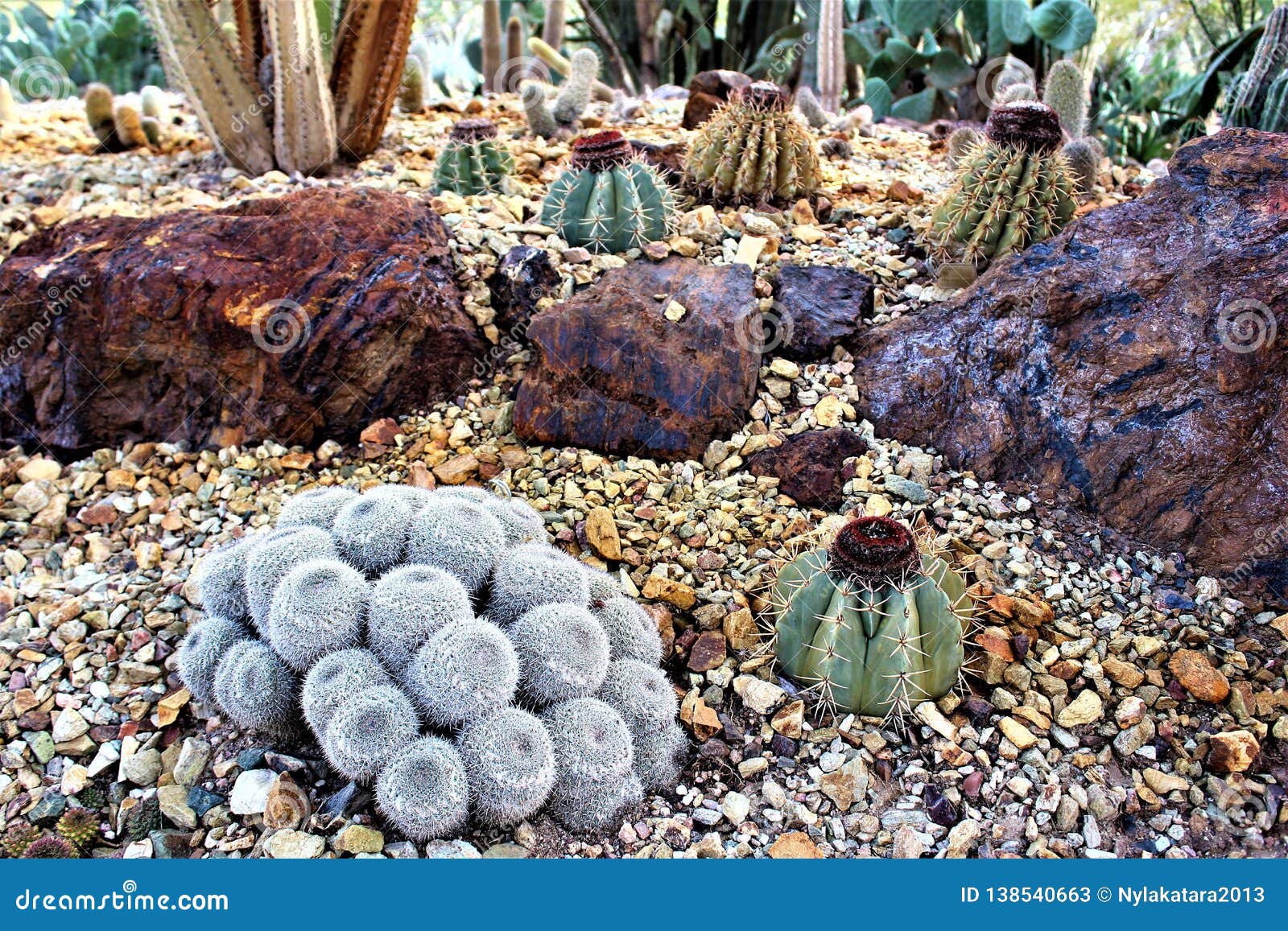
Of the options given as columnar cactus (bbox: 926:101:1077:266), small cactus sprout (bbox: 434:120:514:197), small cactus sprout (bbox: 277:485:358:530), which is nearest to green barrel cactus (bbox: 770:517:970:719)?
small cactus sprout (bbox: 277:485:358:530)

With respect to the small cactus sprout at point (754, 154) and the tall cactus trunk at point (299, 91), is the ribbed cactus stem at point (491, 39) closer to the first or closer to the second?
the tall cactus trunk at point (299, 91)

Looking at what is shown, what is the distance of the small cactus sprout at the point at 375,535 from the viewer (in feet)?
9.11

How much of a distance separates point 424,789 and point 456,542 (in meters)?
0.69

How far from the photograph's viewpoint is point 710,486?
3479 millimetres

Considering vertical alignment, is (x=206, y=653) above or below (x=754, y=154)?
below

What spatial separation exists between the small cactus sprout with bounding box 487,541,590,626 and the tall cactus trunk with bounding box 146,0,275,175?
360 centimetres

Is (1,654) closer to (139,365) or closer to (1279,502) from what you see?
(139,365)

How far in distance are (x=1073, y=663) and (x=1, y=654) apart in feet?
10.5

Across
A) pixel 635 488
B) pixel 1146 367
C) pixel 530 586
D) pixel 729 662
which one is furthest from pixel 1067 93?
pixel 530 586

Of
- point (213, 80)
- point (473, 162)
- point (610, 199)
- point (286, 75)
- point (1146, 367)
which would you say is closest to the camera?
point (1146, 367)

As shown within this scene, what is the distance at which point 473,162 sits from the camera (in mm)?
4836

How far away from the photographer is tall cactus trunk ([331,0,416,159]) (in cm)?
534

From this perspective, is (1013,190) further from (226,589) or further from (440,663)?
(226,589)

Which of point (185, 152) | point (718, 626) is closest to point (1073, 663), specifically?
point (718, 626)
